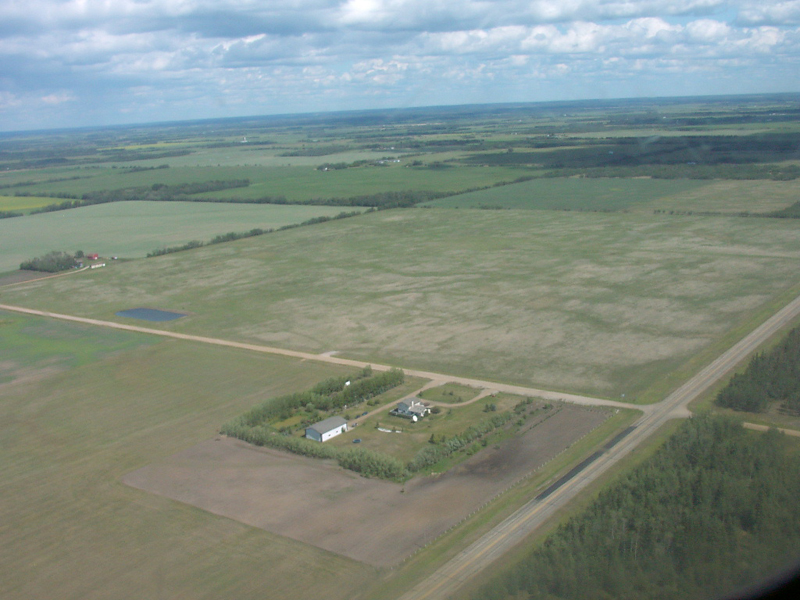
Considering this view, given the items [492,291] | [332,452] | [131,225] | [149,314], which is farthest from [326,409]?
[131,225]

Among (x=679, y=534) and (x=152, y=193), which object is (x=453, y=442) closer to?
(x=679, y=534)

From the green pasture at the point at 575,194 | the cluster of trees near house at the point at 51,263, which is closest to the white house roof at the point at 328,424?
the cluster of trees near house at the point at 51,263

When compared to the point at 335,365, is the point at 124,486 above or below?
below

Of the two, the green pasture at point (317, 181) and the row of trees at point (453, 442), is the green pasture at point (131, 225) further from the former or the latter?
the row of trees at point (453, 442)

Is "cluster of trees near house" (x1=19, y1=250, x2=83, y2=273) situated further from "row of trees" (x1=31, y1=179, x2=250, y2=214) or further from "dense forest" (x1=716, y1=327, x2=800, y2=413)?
"dense forest" (x1=716, y1=327, x2=800, y2=413)

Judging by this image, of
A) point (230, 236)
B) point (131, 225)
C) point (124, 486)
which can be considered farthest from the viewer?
point (131, 225)

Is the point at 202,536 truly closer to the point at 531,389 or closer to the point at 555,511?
the point at 555,511

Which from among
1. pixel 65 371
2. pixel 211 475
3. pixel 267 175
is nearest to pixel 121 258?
pixel 65 371
